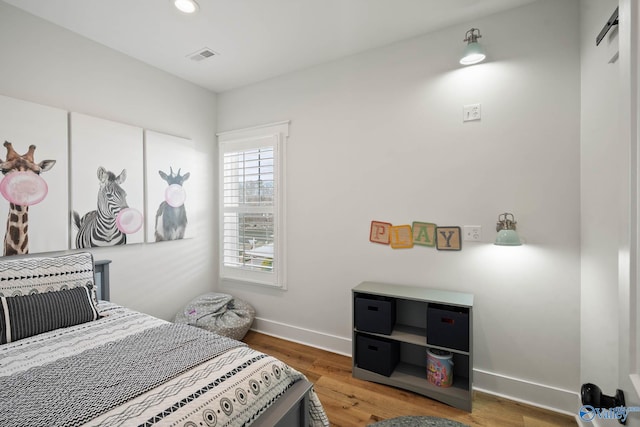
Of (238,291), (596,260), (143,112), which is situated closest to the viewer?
(596,260)

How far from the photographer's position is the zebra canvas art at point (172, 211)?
2826 millimetres

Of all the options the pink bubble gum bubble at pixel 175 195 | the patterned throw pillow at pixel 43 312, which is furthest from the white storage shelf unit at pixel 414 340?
the pink bubble gum bubble at pixel 175 195

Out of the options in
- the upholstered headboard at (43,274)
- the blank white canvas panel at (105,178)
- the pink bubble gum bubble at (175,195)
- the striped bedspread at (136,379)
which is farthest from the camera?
the pink bubble gum bubble at (175,195)

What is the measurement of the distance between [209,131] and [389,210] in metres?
2.34

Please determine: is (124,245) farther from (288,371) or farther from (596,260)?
(596,260)

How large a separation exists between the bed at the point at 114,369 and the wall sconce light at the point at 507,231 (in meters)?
1.48

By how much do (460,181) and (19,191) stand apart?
318cm

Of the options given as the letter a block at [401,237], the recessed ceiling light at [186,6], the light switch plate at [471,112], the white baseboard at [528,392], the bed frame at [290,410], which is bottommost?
the white baseboard at [528,392]

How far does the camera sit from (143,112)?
2.70m

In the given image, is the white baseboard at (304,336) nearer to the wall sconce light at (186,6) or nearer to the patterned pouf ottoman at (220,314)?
the patterned pouf ottoman at (220,314)

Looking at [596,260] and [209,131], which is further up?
[209,131]

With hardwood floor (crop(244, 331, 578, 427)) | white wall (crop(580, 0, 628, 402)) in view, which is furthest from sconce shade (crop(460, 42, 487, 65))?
hardwood floor (crop(244, 331, 578, 427))

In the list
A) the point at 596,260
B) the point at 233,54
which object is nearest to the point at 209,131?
the point at 233,54

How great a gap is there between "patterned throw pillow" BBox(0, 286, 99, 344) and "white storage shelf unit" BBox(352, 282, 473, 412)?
6.06ft
